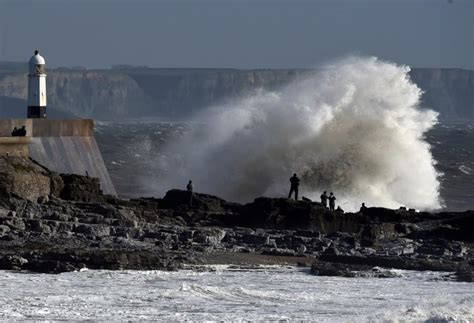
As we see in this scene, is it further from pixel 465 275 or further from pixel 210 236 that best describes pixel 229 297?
pixel 210 236

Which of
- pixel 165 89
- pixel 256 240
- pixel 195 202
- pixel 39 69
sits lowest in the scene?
pixel 256 240

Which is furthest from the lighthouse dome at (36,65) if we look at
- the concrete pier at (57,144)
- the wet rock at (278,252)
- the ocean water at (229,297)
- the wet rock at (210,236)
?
the ocean water at (229,297)

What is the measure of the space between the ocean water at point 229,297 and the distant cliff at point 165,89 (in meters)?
103

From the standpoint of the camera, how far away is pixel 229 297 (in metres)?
15.0

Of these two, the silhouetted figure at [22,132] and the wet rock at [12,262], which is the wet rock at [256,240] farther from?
the silhouetted figure at [22,132]

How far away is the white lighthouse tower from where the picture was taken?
23.5 m

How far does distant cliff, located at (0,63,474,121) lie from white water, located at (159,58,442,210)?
84.1 meters

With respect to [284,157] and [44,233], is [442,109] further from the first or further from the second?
[44,233]

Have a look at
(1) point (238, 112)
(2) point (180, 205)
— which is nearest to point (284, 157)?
(1) point (238, 112)

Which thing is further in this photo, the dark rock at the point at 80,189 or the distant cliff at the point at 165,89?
the distant cliff at the point at 165,89

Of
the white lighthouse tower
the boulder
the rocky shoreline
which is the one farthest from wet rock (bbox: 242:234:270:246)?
the white lighthouse tower

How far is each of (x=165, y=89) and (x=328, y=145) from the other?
342 feet

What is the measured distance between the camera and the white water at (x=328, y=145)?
31906mm

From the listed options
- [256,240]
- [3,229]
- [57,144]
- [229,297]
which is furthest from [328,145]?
[229,297]
